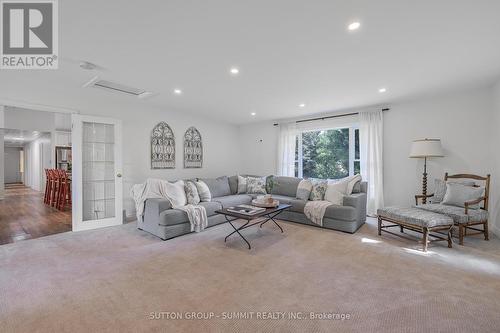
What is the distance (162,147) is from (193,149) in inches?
33.1

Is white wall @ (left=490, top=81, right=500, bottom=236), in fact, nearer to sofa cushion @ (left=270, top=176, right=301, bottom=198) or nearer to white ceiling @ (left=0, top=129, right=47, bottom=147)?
sofa cushion @ (left=270, top=176, right=301, bottom=198)

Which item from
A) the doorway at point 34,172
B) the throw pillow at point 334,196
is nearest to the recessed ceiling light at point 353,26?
the throw pillow at point 334,196

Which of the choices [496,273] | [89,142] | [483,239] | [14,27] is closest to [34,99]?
[89,142]

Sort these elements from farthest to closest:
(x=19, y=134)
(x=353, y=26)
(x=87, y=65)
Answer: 1. (x=19, y=134)
2. (x=87, y=65)
3. (x=353, y=26)

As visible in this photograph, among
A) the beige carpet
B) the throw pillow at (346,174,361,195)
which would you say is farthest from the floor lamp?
the beige carpet

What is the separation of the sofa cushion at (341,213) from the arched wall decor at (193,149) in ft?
11.1

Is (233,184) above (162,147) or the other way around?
the other way around

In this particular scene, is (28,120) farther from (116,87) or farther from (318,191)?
(318,191)

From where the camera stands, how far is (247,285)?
2107 mm

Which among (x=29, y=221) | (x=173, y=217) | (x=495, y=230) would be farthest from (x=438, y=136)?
(x=29, y=221)

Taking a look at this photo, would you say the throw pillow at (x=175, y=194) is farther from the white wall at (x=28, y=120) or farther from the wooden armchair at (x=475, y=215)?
the white wall at (x=28, y=120)

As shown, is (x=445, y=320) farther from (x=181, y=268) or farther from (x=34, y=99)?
(x=34, y=99)

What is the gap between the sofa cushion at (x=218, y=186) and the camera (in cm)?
498

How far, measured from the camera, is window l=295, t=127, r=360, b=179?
16.7ft
